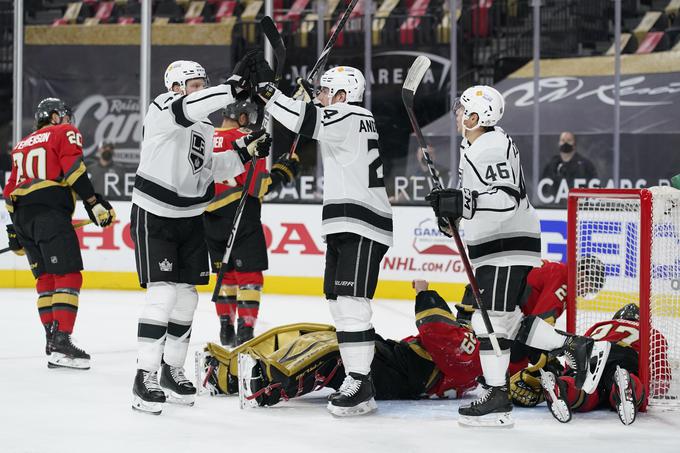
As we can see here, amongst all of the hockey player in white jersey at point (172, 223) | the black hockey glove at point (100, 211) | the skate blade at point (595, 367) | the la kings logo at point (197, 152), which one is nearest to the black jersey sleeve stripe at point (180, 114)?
the hockey player in white jersey at point (172, 223)

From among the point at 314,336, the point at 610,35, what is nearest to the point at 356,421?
the point at 314,336

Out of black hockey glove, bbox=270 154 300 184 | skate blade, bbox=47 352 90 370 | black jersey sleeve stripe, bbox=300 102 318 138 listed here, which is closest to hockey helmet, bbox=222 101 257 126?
black hockey glove, bbox=270 154 300 184

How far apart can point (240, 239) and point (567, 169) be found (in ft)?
14.3

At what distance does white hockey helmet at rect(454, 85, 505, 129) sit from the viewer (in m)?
3.76

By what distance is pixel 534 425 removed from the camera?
3.76 m

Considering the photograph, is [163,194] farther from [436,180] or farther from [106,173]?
[106,173]

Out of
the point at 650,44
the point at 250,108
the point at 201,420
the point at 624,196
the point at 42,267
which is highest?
the point at 650,44

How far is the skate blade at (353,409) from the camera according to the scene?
3.88 metres

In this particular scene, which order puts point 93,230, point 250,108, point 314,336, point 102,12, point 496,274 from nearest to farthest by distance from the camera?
1. point 496,274
2. point 314,336
3. point 250,108
4. point 93,230
5. point 102,12

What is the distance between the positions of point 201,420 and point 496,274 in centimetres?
104

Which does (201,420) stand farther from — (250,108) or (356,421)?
(250,108)

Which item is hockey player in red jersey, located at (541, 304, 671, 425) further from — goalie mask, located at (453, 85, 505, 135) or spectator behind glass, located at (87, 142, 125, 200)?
spectator behind glass, located at (87, 142, 125, 200)

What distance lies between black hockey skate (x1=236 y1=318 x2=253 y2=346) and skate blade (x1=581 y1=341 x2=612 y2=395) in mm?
1955

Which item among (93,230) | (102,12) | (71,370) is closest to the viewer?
(71,370)
